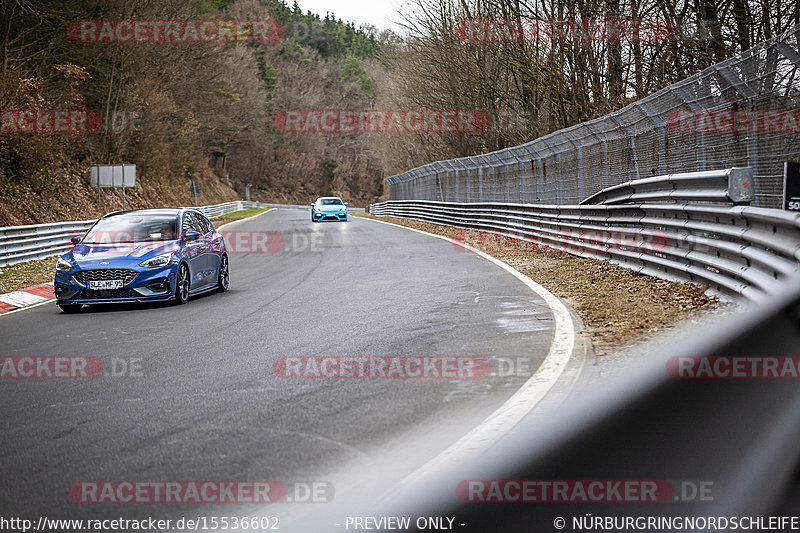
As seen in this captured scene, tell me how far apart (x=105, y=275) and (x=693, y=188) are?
8.58m

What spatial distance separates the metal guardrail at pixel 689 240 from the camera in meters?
7.84

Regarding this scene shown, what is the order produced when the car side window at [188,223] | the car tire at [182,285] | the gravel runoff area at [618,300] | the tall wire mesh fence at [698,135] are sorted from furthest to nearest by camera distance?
the car side window at [188,223]
the car tire at [182,285]
the tall wire mesh fence at [698,135]
the gravel runoff area at [618,300]

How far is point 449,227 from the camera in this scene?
37406mm

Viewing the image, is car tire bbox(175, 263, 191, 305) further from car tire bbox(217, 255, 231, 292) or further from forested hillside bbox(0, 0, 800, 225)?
forested hillside bbox(0, 0, 800, 225)

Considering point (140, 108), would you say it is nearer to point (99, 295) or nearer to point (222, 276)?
point (222, 276)

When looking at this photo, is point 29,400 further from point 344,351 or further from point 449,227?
point 449,227

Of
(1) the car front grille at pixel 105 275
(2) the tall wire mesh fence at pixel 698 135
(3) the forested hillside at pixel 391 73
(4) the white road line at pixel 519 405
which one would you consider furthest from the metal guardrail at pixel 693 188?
(1) the car front grille at pixel 105 275

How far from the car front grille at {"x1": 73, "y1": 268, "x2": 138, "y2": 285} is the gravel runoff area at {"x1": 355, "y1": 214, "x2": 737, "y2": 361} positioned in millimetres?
6416

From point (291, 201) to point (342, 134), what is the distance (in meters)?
18.2

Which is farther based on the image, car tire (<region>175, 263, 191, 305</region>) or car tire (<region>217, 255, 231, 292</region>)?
car tire (<region>217, 255, 231, 292</region>)

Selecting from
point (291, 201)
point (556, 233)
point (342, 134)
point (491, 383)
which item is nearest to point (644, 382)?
point (491, 383)

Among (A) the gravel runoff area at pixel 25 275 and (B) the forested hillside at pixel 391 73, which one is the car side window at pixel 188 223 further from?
(B) the forested hillside at pixel 391 73

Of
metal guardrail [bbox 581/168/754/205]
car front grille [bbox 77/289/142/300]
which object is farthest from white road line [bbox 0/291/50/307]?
metal guardrail [bbox 581/168/754/205]

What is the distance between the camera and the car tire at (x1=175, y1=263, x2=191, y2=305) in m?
13.0
